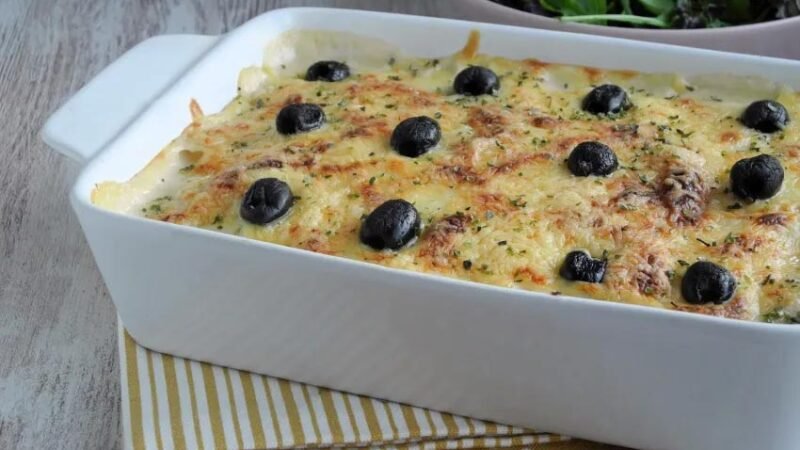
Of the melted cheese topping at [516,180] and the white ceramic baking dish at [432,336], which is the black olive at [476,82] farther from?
the white ceramic baking dish at [432,336]

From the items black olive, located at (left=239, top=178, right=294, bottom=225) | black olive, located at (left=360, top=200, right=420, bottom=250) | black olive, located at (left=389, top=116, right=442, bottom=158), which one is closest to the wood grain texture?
black olive, located at (left=239, top=178, right=294, bottom=225)

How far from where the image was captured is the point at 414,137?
2.47 metres

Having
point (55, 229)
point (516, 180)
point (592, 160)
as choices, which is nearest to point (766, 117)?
point (592, 160)

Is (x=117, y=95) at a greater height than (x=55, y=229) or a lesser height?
greater

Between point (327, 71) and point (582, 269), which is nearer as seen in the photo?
point (582, 269)

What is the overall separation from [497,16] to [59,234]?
1319 millimetres

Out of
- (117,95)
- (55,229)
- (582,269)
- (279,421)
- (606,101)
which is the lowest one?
(55,229)

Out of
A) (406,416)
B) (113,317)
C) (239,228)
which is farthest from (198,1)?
(406,416)

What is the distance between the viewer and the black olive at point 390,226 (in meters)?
2.20

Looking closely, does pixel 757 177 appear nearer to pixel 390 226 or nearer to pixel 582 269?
pixel 582 269

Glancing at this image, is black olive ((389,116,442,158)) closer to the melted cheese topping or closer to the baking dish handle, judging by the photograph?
the melted cheese topping

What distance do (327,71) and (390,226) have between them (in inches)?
31.7

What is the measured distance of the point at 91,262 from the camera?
293 centimetres

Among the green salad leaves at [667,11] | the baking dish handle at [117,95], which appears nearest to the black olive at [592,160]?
the green salad leaves at [667,11]
